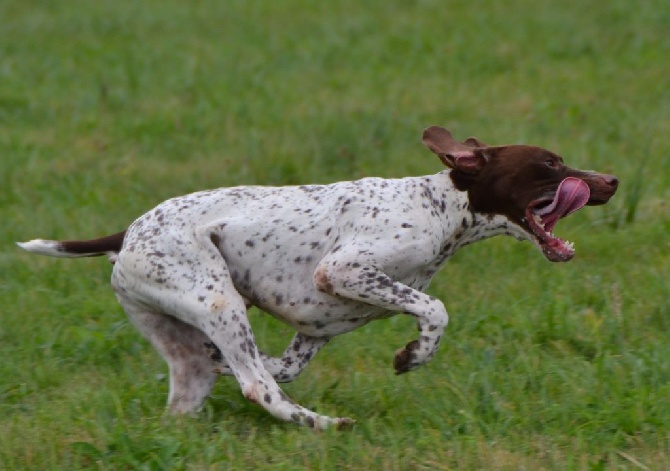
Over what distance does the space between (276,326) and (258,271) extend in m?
1.26

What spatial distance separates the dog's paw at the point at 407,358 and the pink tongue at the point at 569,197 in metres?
0.82

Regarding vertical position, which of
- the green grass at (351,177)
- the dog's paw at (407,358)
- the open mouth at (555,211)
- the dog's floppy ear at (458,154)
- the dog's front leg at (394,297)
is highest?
the dog's floppy ear at (458,154)

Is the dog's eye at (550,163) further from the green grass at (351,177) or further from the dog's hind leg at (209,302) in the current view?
the dog's hind leg at (209,302)

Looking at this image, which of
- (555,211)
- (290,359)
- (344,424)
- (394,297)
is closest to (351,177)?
(290,359)

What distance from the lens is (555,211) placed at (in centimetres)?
533

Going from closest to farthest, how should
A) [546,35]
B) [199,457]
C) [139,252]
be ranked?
[199,457]
[139,252]
[546,35]

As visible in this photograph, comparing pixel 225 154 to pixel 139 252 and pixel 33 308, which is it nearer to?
pixel 33 308

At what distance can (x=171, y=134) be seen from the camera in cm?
1023

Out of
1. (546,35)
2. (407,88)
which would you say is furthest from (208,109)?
(546,35)

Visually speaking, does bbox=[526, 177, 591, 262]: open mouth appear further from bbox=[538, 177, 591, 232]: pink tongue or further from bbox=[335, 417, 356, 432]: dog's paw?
bbox=[335, 417, 356, 432]: dog's paw

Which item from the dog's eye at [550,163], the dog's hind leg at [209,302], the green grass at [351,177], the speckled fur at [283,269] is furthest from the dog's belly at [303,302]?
the dog's eye at [550,163]

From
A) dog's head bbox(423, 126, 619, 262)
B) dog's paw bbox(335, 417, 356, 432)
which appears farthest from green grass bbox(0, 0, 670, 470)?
dog's head bbox(423, 126, 619, 262)

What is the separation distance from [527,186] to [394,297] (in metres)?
0.76

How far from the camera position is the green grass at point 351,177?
4.97 meters
